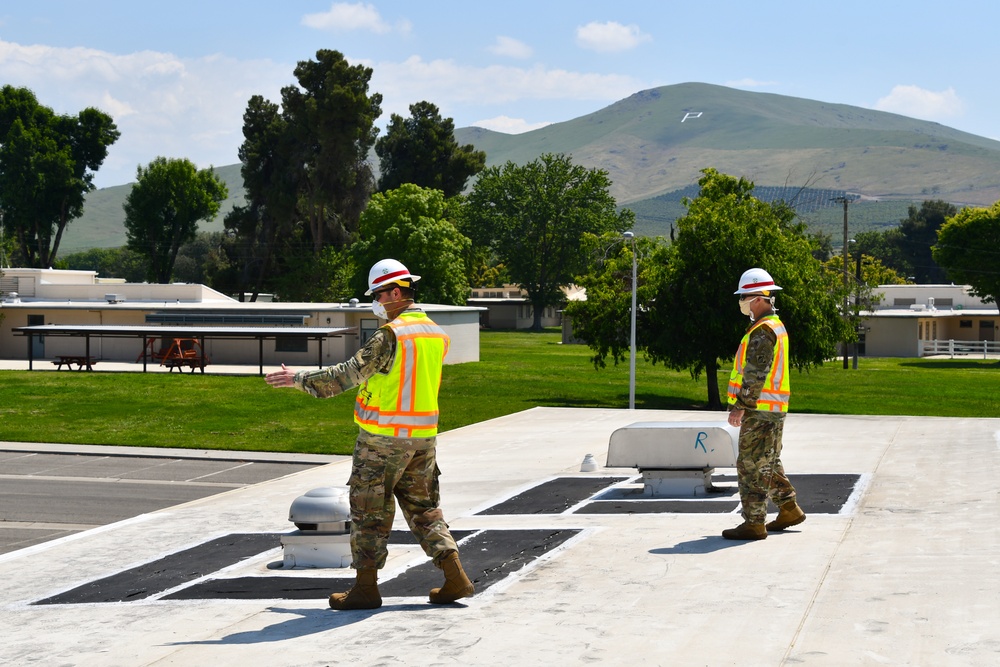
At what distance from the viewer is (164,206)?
109m

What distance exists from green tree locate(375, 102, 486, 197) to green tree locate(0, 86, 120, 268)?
2576cm

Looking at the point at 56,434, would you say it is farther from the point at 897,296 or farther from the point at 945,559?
the point at 897,296

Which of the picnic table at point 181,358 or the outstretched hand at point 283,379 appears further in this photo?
the picnic table at point 181,358

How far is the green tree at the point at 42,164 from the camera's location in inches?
3915

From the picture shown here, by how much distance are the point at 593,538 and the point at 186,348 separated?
172 ft

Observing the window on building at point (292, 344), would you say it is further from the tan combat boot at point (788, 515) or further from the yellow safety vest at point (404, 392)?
the yellow safety vest at point (404, 392)

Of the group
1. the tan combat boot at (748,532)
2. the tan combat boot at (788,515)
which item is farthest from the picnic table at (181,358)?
the tan combat boot at (748,532)

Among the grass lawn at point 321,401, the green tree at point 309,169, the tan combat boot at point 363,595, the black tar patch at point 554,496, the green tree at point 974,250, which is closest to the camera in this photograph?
the tan combat boot at point 363,595

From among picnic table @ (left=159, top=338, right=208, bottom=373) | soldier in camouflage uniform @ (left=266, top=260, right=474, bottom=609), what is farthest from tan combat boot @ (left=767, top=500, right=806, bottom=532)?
picnic table @ (left=159, top=338, right=208, bottom=373)

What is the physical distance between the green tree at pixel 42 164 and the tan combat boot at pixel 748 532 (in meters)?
97.1

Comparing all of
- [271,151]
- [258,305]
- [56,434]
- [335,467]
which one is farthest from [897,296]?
[335,467]

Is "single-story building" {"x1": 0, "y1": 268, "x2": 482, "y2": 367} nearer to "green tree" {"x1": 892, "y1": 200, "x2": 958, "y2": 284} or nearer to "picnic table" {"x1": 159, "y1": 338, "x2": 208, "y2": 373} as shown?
"picnic table" {"x1": 159, "y1": 338, "x2": 208, "y2": 373}

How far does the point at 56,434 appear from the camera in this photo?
3089 cm

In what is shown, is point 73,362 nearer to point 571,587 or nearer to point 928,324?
point 571,587
